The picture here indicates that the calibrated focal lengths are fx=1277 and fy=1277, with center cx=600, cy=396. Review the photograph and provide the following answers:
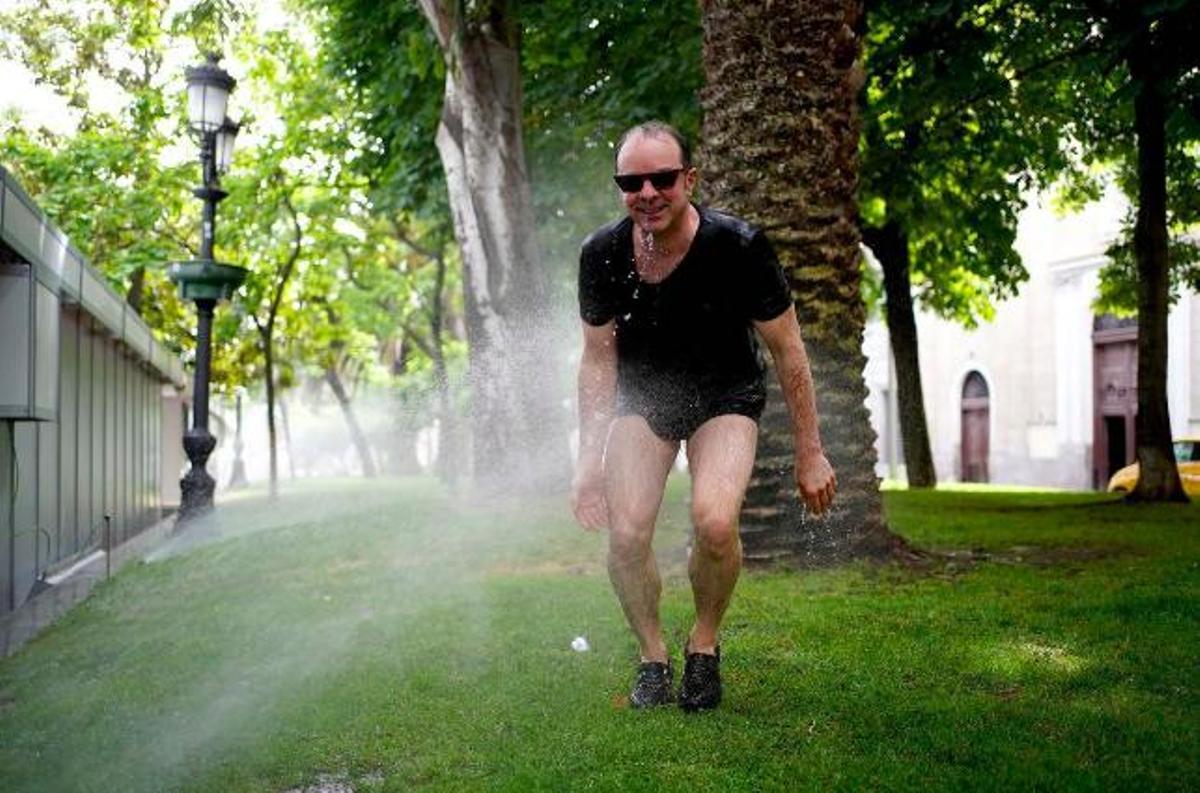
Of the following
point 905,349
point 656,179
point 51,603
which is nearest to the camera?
point 656,179

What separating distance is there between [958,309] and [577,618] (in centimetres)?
1986

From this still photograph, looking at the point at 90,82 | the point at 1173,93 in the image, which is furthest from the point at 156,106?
the point at 1173,93

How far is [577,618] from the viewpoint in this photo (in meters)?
6.81

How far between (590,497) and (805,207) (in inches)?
157

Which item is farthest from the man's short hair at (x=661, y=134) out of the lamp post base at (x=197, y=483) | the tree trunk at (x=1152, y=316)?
the lamp post base at (x=197, y=483)

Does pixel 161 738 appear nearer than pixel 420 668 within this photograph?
Yes

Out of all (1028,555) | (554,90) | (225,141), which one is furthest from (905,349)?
(1028,555)

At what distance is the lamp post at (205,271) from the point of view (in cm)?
1509

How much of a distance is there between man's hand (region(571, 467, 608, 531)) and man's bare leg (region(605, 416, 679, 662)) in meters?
0.09

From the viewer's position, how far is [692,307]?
4539mm

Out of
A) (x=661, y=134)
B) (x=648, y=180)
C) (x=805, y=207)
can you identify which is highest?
(x=805, y=207)

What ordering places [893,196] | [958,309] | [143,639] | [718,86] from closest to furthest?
1. [143,639]
2. [718,86]
3. [893,196]
4. [958,309]

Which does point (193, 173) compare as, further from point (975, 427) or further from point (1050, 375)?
point (975, 427)

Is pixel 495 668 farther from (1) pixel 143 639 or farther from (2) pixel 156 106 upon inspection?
(2) pixel 156 106
